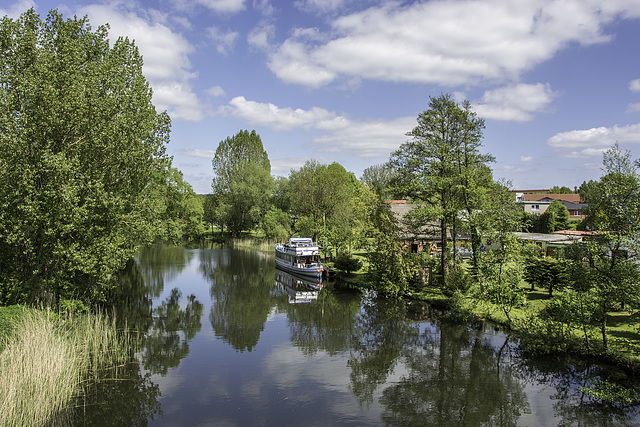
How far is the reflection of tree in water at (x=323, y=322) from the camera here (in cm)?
1984

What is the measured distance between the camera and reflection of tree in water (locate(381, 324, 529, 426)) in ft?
41.6

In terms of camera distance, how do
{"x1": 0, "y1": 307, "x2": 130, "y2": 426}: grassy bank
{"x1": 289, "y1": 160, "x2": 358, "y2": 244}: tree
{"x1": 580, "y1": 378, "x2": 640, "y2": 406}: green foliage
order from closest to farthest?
{"x1": 0, "y1": 307, "x2": 130, "y2": 426}: grassy bank → {"x1": 580, "y1": 378, "x2": 640, "y2": 406}: green foliage → {"x1": 289, "y1": 160, "x2": 358, "y2": 244}: tree

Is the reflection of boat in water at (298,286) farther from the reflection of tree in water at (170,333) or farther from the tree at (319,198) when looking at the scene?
the tree at (319,198)

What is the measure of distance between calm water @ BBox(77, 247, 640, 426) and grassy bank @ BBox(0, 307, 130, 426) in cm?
89

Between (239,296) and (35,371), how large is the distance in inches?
752

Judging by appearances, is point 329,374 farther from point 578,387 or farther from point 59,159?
point 59,159

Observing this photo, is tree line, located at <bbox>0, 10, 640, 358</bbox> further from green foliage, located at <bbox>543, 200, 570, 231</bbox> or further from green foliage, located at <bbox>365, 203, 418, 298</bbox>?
green foliage, located at <bbox>543, 200, 570, 231</bbox>

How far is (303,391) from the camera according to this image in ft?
47.6

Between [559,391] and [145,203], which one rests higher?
[145,203]

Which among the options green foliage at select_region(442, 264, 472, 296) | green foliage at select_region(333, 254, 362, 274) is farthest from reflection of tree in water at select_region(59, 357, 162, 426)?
green foliage at select_region(333, 254, 362, 274)

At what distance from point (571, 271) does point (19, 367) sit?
18.4 meters

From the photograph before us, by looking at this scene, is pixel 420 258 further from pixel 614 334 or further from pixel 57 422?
Result: pixel 57 422

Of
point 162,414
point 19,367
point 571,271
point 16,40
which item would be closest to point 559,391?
point 571,271

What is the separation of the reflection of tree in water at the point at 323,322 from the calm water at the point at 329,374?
107mm
